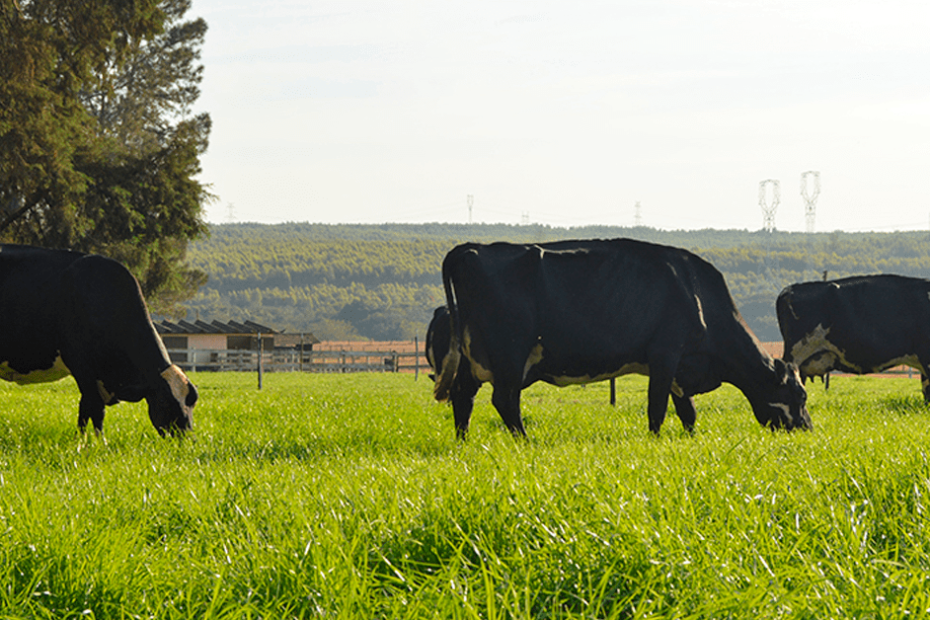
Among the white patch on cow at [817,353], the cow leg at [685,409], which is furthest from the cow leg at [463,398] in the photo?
the white patch on cow at [817,353]

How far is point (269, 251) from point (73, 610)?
17943cm

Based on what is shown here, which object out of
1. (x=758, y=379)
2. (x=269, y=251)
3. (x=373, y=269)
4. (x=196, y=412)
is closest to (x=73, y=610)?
(x=758, y=379)

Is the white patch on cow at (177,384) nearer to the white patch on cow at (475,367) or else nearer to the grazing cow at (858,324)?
the white patch on cow at (475,367)

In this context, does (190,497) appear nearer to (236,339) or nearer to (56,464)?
(56,464)

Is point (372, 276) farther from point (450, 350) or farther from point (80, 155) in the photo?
point (450, 350)

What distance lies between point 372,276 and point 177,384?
514 ft

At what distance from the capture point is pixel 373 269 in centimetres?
16612

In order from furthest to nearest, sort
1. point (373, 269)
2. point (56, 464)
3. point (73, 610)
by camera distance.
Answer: point (373, 269) < point (56, 464) < point (73, 610)

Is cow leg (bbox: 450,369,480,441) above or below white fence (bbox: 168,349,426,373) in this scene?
above

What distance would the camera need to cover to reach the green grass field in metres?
2.52

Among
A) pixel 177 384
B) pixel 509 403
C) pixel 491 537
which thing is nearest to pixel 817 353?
pixel 509 403

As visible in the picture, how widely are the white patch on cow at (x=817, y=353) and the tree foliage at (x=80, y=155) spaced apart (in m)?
12.8

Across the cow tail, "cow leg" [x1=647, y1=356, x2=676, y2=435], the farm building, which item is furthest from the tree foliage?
the farm building

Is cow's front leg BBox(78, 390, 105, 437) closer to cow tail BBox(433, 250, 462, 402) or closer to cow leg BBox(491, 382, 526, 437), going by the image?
cow tail BBox(433, 250, 462, 402)
